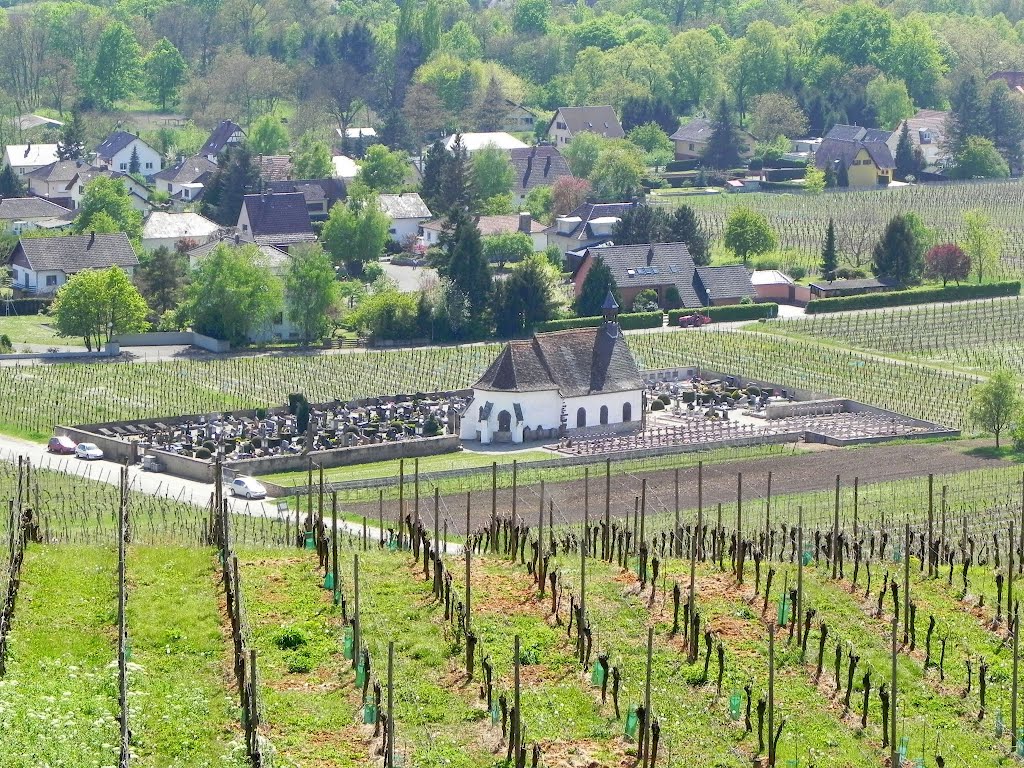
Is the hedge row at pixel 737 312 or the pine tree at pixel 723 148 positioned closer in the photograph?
the hedge row at pixel 737 312

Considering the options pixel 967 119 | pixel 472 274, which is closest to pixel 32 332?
pixel 472 274

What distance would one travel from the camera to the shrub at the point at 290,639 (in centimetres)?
4003

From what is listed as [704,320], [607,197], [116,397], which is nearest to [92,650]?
[116,397]

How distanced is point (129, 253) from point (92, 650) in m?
65.3

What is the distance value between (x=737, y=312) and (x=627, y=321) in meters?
5.49

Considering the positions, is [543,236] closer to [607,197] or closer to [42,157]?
[607,197]

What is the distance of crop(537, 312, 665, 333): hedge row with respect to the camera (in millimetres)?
95312

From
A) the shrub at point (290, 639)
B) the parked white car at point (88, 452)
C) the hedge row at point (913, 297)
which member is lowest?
the parked white car at point (88, 452)

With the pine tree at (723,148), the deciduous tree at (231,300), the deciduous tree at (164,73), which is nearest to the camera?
the deciduous tree at (231,300)

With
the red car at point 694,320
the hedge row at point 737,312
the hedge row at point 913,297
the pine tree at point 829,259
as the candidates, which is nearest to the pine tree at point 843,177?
the pine tree at point 829,259

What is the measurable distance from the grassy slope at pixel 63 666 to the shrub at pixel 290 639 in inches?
110

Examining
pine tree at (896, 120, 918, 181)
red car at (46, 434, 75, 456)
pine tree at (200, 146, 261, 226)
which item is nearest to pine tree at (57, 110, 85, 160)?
pine tree at (200, 146, 261, 226)

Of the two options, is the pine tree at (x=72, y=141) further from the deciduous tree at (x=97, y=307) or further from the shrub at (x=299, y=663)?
the shrub at (x=299, y=663)

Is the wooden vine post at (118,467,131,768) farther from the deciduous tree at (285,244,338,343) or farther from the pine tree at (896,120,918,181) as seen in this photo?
the pine tree at (896,120,918,181)
